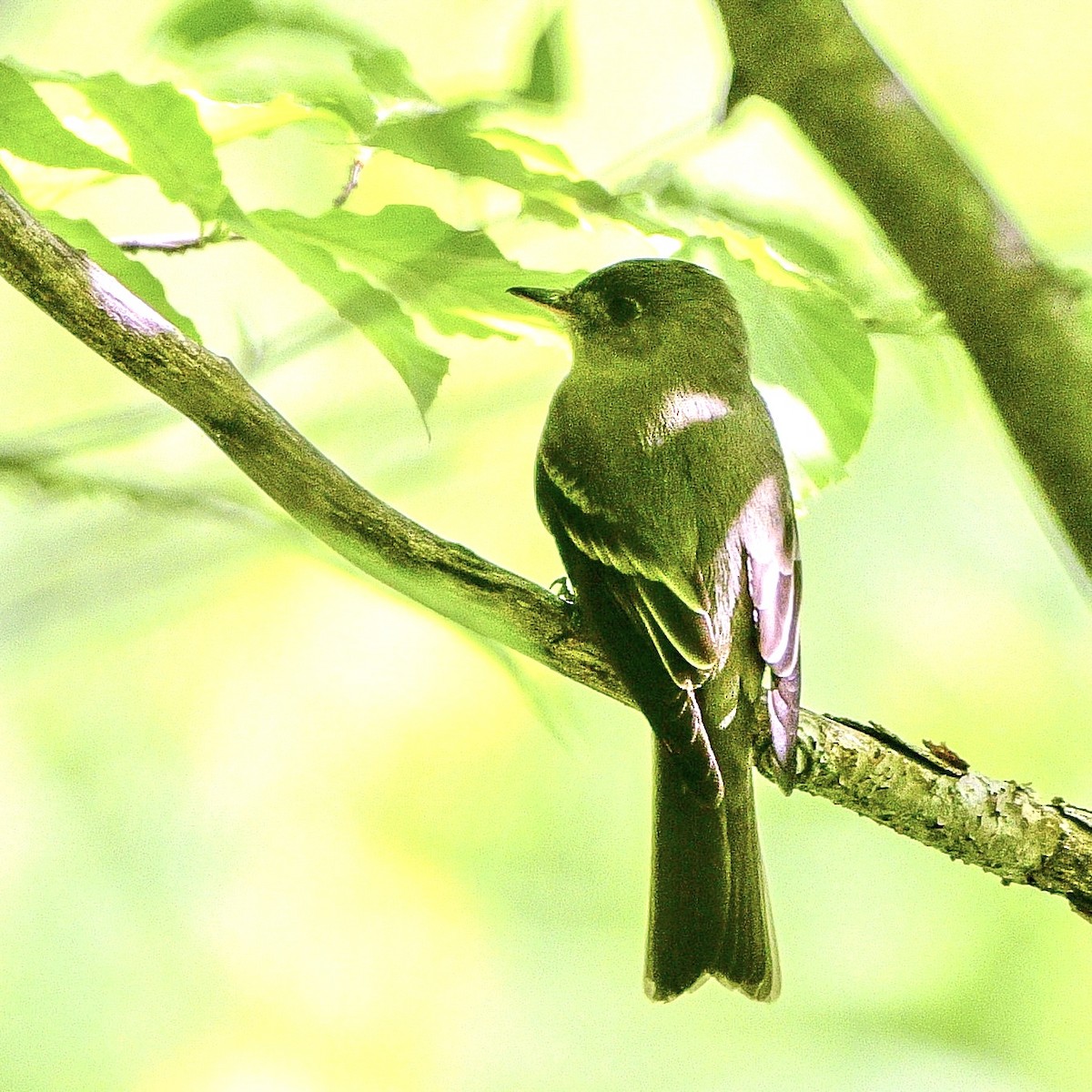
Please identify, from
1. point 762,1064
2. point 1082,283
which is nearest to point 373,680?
point 762,1064

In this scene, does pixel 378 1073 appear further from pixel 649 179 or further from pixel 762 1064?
pixel 649 179

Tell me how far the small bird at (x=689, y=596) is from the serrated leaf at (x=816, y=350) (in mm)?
329

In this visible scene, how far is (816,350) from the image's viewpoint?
128 centimetres

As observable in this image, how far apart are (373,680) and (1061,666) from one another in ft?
5.59

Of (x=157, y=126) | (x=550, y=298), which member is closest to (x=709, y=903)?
(x=550, y=298)

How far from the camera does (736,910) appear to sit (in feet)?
5.10

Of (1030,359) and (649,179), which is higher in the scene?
(649,179)

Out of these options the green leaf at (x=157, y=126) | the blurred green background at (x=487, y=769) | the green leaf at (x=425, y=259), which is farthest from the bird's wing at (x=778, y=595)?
the blurred green background at (x=487, y=769)

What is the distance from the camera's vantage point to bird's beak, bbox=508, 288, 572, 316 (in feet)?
4.83

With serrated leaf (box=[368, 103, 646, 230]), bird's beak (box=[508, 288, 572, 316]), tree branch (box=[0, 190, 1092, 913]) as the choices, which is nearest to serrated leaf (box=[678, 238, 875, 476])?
serrated leaf (box=[368, 103, 646, 230])

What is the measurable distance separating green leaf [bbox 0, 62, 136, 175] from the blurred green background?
1.78 meters

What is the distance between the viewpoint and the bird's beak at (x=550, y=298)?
147cm

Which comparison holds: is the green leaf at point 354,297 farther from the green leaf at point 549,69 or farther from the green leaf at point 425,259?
the green leaf at point 549,69

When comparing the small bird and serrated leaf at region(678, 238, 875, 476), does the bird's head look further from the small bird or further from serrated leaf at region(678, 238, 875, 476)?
serrated leaf at region(678, 238, 875, 476)
